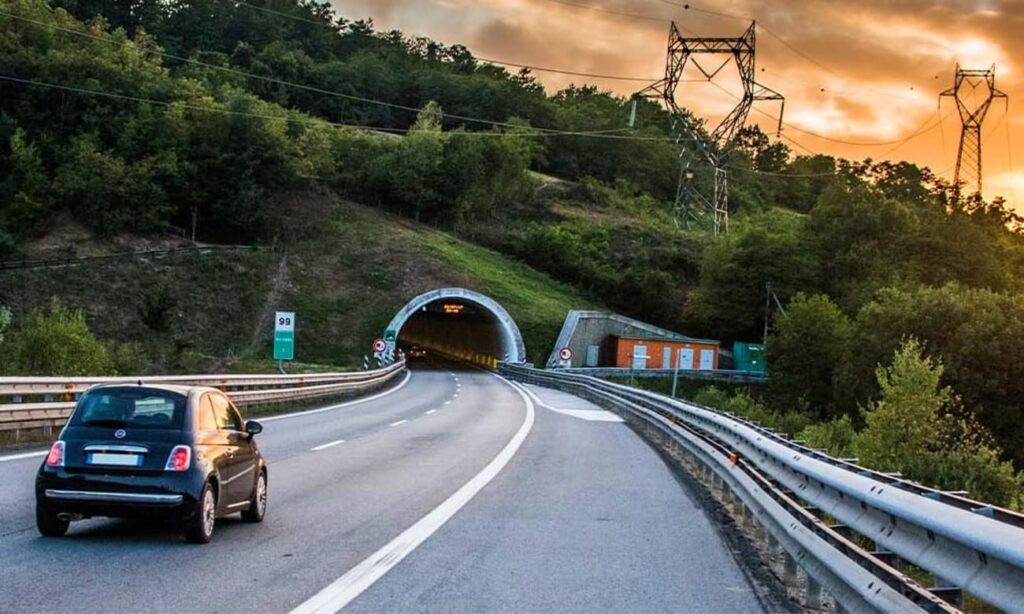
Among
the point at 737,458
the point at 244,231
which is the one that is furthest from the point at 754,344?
the point at 737,458

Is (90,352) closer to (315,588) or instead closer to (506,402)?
(506,402)

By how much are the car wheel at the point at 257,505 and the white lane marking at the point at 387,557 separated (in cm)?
162

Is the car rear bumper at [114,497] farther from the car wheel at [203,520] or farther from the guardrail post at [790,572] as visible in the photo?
the guardrail post at [790,572]

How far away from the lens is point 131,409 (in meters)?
9.06

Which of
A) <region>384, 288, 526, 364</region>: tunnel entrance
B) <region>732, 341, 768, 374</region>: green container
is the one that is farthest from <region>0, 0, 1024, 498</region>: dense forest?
<region>384, 288, 526, 364</region>: tunnel entrance

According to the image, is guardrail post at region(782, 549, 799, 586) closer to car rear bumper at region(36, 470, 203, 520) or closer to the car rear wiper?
car rear bumper at region(36, 470, 203, 520)

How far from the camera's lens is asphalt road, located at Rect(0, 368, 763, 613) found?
270 inches

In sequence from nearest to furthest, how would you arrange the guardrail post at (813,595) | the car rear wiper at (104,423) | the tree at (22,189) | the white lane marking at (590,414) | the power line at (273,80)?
the guardrail post at (813,595), the car rear wiper at (104,423), the white lane marking at (590,414), the tree at (22,189), the power line at (273,80)

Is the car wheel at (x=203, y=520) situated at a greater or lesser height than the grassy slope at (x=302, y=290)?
lesser

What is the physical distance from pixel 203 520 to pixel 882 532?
227 inches

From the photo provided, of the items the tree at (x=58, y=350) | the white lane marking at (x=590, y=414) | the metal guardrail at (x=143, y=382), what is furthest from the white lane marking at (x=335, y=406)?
the tree at (x=58, y=350)

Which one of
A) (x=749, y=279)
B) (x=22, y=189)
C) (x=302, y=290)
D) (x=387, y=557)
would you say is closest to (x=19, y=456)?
(x=387, y=557)

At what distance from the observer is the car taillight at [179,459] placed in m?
8.60

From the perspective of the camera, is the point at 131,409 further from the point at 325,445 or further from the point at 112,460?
the point at 325,445
